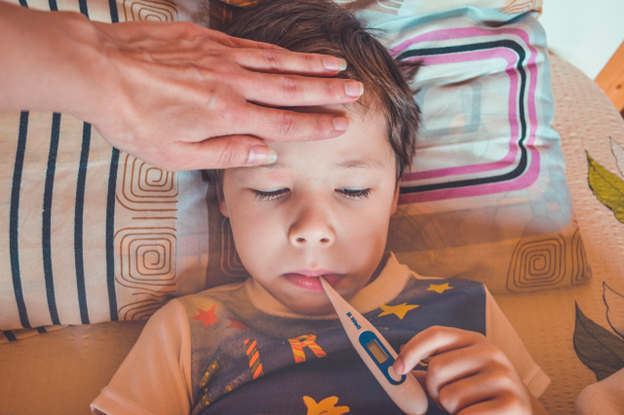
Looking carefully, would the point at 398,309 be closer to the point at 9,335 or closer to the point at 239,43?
the point at 239,43

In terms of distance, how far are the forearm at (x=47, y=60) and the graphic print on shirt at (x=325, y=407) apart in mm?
564

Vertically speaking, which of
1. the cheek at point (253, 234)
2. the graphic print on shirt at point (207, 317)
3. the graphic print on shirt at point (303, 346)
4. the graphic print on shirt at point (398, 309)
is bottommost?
the graphic print on shirt at point (303, 346)

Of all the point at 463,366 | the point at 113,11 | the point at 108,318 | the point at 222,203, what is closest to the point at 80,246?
the point at 108,318

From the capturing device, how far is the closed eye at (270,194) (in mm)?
782

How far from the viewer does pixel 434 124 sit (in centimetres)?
106

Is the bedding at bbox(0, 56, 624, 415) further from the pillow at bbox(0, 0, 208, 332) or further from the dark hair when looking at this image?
the dark hair

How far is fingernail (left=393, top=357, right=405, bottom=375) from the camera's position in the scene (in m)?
0.64

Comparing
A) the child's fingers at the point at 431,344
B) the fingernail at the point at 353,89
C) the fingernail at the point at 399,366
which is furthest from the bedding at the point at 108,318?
the fingernail at the point at 353,89

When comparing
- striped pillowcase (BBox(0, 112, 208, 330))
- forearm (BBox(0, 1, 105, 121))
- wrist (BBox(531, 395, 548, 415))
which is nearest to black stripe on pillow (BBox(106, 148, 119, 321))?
striped pillowcase (BBox(0, 112, 208, 330))

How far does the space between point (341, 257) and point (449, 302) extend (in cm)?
23

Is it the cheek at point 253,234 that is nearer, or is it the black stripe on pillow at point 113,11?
the cheek at point 253,234

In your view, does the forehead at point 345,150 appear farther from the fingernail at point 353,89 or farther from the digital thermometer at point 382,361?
the digital thermometer at point 382,361

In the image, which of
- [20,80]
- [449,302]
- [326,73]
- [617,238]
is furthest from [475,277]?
[20,80]

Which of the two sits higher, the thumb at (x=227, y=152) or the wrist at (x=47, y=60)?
the wrist at (x=47, y=60)
